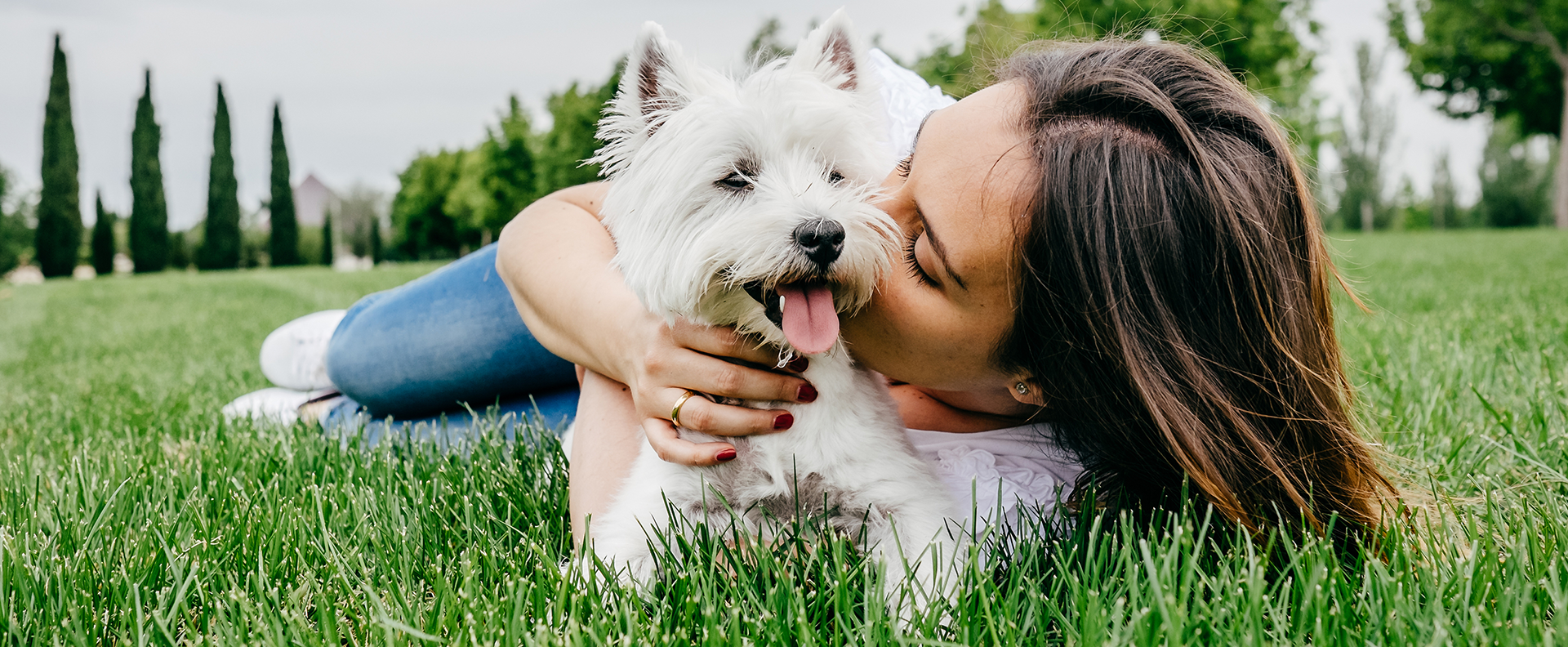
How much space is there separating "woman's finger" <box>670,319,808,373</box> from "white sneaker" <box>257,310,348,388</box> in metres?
2.88

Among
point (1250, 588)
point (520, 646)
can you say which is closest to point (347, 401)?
point (520, 646)

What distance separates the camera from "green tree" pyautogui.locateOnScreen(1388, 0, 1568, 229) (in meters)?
27.3

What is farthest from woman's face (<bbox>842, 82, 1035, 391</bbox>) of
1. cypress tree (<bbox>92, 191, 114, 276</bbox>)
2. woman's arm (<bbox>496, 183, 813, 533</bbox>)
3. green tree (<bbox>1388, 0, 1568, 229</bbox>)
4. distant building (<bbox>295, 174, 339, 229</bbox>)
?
distant building (<bbox>295, 174, 339, 229</bbox>)

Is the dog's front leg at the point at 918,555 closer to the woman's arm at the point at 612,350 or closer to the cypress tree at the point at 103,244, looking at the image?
the woman's arm at the point at 612,350

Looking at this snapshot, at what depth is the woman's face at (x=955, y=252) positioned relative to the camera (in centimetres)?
191

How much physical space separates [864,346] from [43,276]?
162 feet

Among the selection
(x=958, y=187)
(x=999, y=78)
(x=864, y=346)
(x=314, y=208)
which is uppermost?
(x=314, y=208)

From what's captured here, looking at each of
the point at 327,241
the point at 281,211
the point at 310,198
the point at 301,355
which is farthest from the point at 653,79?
the point at 310,198

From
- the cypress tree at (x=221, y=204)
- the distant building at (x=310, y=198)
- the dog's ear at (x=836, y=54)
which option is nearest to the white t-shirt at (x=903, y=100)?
the dog's ear at (x=836, y=54)

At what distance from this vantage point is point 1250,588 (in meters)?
1.53

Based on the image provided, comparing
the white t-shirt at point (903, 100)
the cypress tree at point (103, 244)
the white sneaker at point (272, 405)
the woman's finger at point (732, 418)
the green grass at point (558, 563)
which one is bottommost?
the green grass at point (558, 563)

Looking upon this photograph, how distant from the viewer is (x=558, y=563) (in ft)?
7.03

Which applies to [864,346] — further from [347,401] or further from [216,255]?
[216,255]

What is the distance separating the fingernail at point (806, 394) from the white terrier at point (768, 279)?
0.03 metres
